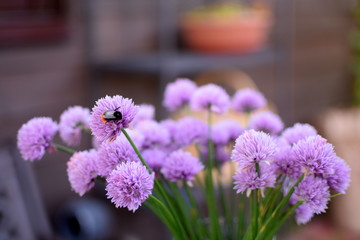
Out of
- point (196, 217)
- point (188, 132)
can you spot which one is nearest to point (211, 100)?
point (188, 132)

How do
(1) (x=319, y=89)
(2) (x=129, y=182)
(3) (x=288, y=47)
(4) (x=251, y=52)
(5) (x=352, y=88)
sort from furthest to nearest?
(5) (x=352, y=88), (1) (x=319, y=89), (3) (x=288, y=47), (4) (x=251, y=52), (2) (x=129, y=182)

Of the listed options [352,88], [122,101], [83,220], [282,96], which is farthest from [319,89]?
[122,101]

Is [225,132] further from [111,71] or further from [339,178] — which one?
[111,71]

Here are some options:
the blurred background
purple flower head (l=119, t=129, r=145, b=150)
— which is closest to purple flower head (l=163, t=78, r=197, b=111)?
purple flower head (l=119, t=129, r=145, b=150)

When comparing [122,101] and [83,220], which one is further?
[83,220]

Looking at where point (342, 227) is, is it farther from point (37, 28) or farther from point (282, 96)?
point (37, 28)

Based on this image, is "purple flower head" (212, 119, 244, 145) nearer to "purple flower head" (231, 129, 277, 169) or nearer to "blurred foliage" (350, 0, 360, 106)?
"purple flower head" (231, 129, 277, 169)

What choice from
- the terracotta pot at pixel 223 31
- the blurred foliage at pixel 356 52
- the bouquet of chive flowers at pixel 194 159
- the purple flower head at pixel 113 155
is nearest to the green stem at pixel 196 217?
the bouquet of chive flowers at pixel 194 159
